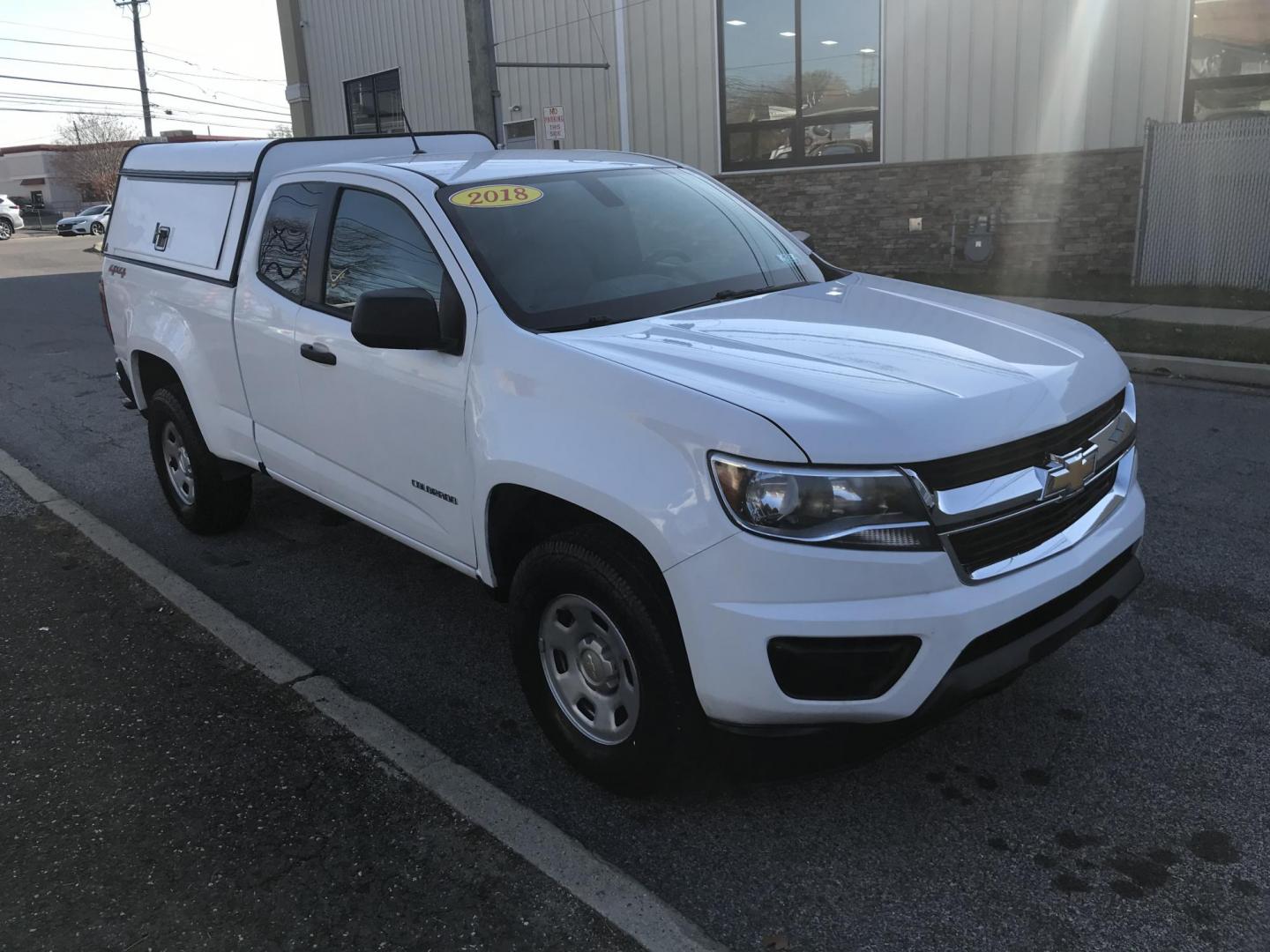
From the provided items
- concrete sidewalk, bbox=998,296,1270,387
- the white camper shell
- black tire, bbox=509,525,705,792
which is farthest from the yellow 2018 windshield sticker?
concrete sidewalk, bbox=998,296,1270,387

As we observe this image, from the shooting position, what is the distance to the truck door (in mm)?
3449

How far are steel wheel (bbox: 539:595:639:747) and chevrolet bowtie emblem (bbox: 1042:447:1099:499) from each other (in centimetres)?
121

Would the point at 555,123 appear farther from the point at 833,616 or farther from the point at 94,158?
the point at 94,158

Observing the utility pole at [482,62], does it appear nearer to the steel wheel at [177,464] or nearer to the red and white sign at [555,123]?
the red and white sign at [555,123]

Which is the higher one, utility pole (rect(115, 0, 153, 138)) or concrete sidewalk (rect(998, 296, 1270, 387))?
utility pole (rect(115, 0, 153, 138))

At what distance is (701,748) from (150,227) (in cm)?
443

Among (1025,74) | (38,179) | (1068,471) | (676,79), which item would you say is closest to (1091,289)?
(1025,74)

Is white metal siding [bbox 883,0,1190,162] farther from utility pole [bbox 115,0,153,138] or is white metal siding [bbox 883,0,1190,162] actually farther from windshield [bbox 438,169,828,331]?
utility pole [bbox 115,0,153,138]

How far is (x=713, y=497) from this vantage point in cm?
253

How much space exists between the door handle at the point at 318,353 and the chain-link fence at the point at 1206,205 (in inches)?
457

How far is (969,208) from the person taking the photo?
14594 mm

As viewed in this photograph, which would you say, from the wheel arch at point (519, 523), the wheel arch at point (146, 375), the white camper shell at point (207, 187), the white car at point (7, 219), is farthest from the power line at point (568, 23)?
the white car at point (7, 219)

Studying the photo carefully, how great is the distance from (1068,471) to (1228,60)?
40.4 ft

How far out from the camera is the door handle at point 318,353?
3967mm
